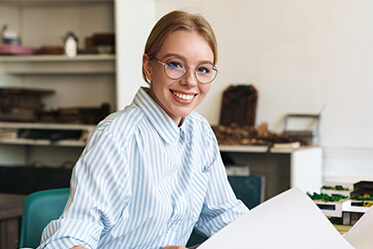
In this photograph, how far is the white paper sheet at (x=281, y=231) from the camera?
28.7 inches

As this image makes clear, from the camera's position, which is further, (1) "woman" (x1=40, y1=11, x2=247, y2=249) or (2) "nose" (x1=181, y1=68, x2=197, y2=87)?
(2) "nose" (x1=181, y1=68, x2=197, y2=87)

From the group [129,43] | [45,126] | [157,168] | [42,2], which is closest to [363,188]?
[157,168]

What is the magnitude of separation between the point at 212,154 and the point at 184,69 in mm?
350

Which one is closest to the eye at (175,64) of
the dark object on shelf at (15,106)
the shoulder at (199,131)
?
the shoulder at (199,131)

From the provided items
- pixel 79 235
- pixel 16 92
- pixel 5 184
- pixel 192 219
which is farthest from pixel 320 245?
pixel 16 92

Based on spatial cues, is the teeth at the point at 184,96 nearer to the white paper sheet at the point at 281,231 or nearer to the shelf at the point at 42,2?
the white paper sheet at the point at 281,231

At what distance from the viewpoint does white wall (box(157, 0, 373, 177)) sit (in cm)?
427

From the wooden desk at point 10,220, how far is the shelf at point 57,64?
243 cm

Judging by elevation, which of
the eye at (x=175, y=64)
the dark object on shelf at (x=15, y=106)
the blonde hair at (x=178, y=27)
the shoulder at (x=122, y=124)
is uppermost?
the blonde hair at (x=178, y=27)

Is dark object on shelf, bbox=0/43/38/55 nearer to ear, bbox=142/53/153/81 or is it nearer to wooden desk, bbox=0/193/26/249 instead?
wooden desk, bbox=0/193/26/249

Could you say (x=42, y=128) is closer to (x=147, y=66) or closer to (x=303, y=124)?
(x=303, y=124)

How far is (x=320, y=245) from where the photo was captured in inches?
29.0

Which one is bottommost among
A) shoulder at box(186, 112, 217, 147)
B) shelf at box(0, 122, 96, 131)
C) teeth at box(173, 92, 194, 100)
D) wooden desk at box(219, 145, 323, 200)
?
wooden desk at box(219, 145, 323, 200)

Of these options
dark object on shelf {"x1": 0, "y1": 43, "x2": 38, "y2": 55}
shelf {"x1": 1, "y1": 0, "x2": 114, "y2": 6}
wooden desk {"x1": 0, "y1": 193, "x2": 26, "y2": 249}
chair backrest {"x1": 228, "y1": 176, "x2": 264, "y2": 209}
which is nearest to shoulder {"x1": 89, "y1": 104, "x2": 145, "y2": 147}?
chair backrest {"x1": 228, "y1": 176, "x2": 264, "y2": 209}
